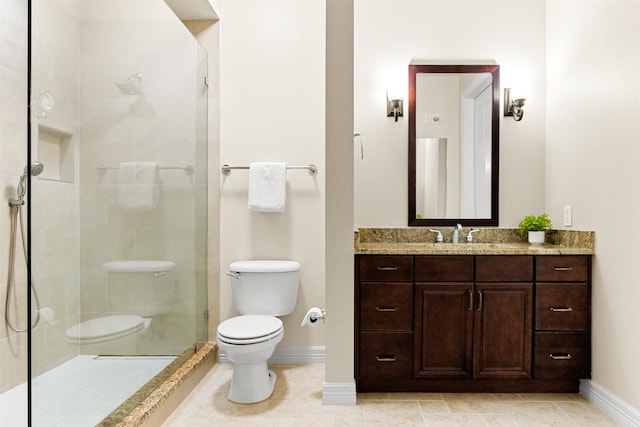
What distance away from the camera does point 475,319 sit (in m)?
2.14

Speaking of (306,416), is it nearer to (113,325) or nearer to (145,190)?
(113,325)

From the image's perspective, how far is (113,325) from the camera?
5.71 ft

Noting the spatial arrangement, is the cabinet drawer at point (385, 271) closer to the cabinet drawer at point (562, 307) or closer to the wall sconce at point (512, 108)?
the cabinet drawer at point (562, 307)

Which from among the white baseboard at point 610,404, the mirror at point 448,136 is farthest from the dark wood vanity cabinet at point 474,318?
the mirror at point 448,136

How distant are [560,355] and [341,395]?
1234 millimetres

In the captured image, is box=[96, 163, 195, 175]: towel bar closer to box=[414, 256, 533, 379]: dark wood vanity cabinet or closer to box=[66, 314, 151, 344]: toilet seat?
box=[66, 314, 151, 344]: toilet seat

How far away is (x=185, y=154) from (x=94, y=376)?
1.27 meters

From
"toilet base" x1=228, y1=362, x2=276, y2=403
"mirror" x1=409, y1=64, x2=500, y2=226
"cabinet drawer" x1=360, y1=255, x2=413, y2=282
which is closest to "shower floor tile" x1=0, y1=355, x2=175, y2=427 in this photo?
"toilet base" x1=228, y1=362, x2=276, y2=403

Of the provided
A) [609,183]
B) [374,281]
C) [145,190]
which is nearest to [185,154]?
[145,190]

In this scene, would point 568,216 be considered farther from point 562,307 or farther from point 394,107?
point 394,107

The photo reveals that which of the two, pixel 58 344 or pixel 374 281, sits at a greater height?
pixel 374 281

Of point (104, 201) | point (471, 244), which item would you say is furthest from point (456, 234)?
point (104, 201)

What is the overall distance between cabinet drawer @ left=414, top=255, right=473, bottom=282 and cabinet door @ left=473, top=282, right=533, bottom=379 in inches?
5.6

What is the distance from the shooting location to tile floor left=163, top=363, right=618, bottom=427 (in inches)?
74.5
